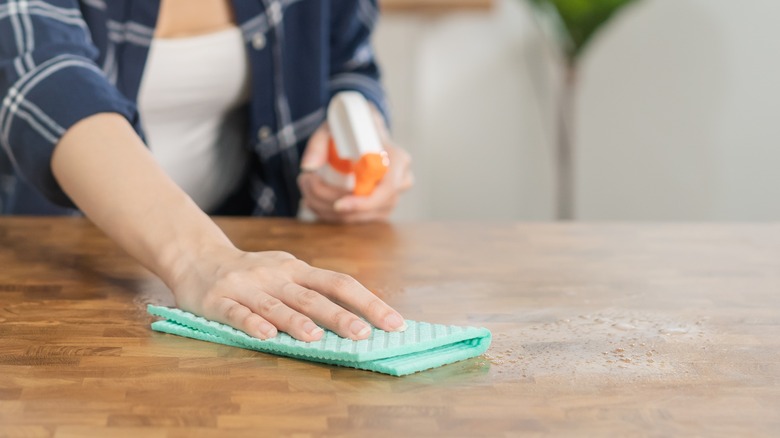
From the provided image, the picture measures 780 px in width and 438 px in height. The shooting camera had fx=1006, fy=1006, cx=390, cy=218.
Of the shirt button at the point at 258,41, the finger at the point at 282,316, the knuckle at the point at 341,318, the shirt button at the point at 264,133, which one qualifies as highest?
the shirt button at the point at 258,41

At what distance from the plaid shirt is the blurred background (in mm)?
1052

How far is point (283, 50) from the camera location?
1322 millimetres

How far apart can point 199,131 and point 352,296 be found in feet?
2.22

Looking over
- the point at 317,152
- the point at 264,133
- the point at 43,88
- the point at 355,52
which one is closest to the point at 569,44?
the point at 355,52

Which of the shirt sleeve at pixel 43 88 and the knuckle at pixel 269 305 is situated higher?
the shirt sleeve at pixel 43 88

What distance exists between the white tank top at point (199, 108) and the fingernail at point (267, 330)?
61cm

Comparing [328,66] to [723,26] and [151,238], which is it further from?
[723,26]

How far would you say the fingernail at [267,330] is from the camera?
0.73 metres

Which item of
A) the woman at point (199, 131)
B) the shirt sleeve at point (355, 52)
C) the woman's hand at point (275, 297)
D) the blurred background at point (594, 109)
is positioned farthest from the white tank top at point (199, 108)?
the blurred background at point (594, 109)

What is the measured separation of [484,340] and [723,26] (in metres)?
1.97

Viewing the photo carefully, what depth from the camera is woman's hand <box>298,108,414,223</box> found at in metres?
1.15

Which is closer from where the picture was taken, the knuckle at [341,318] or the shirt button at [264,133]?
the knuckle at [341,318]

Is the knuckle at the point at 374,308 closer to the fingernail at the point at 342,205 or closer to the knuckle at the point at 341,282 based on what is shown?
the knuckle at the point at 341,282

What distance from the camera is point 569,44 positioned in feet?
7.93
